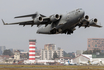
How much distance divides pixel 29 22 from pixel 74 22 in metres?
9.48

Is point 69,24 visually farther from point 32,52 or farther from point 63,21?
point 32,52

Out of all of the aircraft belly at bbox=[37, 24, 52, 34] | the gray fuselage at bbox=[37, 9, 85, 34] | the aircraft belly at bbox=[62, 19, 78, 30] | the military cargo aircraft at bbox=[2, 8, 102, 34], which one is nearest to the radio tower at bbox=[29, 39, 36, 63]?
the aircraft belly at bbox=[37, 24, 52, 34]

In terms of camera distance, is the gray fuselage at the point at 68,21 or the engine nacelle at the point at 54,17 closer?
the gray fuselage at the point at 68,21

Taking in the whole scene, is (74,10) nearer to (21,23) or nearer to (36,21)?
(36,21)

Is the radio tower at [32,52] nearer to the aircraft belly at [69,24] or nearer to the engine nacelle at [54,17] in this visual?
the aircraft belly at [69,24]

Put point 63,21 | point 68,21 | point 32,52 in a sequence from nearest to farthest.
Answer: point 68,21 → point 63,21 → point 32,52

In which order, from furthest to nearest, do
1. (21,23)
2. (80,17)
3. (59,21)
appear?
(21,23)
(59,21)
(80,17)

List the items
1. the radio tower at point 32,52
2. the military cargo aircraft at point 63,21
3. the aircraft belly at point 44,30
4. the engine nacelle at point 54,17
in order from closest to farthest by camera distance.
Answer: the military cargo aircraft at point 63,21 → the engine nacelle at point 54,17 → the aircraft belly at point 44,30 → the radio tower at point 32,52

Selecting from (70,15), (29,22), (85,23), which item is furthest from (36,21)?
(85,23)

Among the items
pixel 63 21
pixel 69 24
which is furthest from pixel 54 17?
pixel 69 24

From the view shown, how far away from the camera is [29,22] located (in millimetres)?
41781

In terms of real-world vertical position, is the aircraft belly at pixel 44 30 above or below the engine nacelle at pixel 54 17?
below

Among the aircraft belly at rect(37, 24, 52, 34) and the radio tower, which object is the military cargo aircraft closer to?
the aircraft belly at rect(37, 24, 52, 34)

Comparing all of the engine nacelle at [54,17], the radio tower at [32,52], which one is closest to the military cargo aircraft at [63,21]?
the engine nacelle at [54,17]
